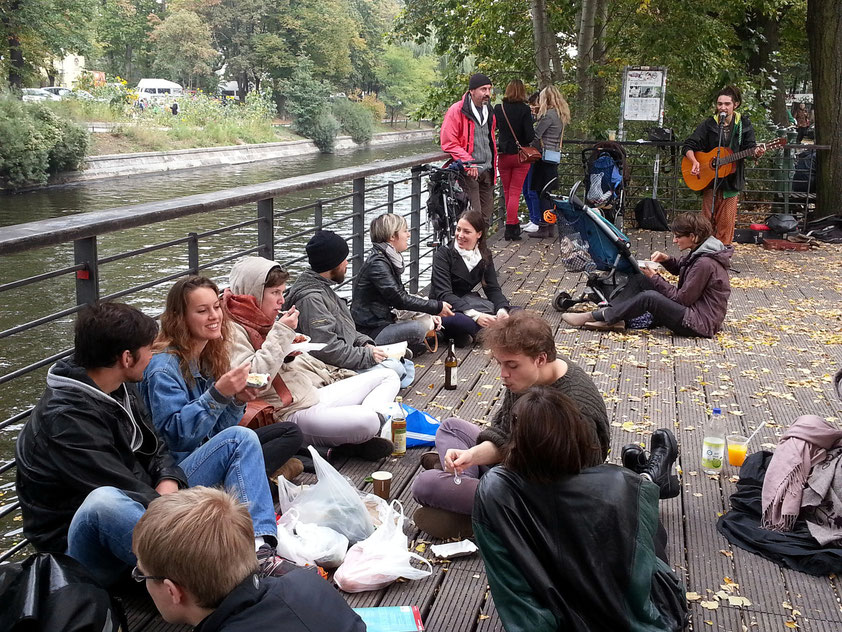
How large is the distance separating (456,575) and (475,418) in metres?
1.75

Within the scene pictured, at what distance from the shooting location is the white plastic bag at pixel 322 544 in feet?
10.7

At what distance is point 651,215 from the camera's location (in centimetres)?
1216

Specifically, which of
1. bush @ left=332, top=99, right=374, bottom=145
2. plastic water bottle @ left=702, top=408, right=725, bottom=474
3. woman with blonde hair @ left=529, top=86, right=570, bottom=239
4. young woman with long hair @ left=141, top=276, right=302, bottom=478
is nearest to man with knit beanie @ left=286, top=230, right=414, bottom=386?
young woman with long hair @ left=141, top=276, right=302, bottom=478

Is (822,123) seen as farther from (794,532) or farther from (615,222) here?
(794,532)

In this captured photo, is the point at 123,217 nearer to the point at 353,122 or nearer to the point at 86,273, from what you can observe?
the point at 86,273

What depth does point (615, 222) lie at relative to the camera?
11172 mm

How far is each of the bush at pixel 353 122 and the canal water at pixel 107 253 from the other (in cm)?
1704

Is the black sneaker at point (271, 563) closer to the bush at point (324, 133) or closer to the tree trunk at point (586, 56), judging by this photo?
the tree trunk at point (586, 56)

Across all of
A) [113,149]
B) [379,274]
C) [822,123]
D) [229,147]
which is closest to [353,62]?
[229,147]

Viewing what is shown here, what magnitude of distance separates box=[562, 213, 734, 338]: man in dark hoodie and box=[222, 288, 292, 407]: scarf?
11.4 ft

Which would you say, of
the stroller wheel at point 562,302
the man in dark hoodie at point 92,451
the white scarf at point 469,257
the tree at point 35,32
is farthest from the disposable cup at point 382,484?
the tree at point 35,32

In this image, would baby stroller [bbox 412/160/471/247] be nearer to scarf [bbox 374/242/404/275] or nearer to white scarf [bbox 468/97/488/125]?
white scarf [bbox 468/97/488/125]

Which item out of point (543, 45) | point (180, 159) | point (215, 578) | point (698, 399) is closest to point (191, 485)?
point (215, 578)

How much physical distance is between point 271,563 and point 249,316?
4.73ft
